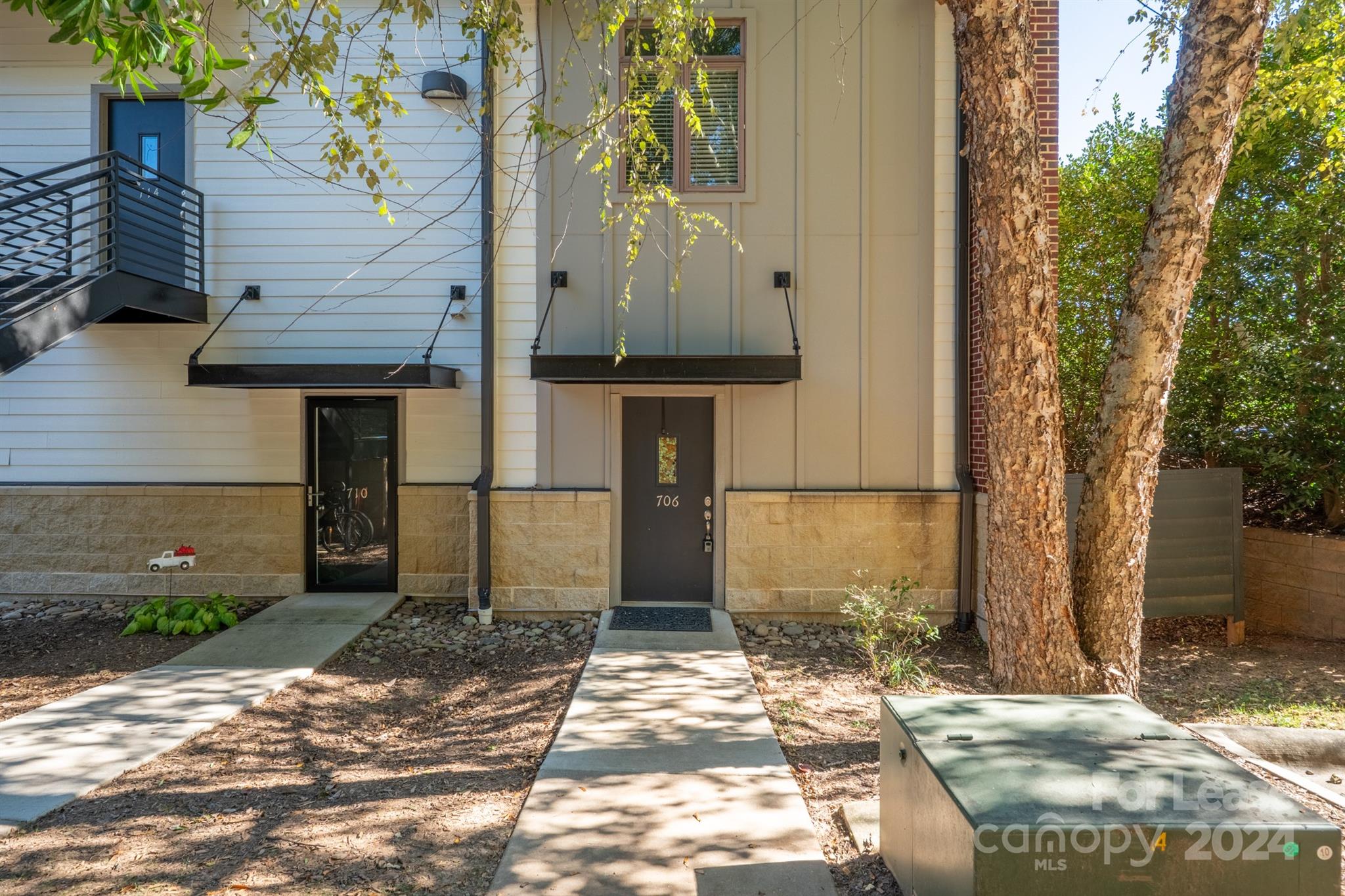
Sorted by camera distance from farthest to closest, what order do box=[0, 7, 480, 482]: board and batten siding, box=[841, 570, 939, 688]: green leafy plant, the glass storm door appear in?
the glass storm door
box=[0, 7, 480, 482]: board and batten siding
box=[841, 570, 939, 688]: green leafy plant

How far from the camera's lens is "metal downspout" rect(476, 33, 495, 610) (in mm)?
8477

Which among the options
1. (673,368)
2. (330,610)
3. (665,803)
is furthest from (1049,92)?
(330,610)

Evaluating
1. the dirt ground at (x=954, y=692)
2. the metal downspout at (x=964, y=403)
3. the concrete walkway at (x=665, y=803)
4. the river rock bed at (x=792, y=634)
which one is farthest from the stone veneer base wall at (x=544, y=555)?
the metal downspout at (x=964, y=403)

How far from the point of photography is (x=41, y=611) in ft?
28.9

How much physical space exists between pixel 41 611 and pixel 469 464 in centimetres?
477

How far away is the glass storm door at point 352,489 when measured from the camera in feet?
30.8

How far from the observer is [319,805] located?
14.1 ft

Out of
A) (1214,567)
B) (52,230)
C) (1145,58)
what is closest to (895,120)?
(1145,58)

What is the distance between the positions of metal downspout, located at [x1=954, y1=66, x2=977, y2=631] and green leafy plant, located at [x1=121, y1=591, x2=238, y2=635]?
7296mm

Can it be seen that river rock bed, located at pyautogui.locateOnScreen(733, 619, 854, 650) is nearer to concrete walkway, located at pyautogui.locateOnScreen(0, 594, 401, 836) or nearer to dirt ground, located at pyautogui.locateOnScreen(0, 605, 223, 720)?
concrete walkway, located at pyautogui.locateOnScreen(0, 594, 401, 836)

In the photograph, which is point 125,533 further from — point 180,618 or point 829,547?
point 829,547

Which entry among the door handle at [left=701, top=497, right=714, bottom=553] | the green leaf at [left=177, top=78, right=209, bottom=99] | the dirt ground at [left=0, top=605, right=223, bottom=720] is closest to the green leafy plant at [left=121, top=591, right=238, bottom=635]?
Result: the dirt ground at [left=0, top=605, right=223, bottom=720]

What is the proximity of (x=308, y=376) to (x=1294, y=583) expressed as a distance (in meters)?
10.1

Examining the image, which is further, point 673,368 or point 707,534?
point 707,534
